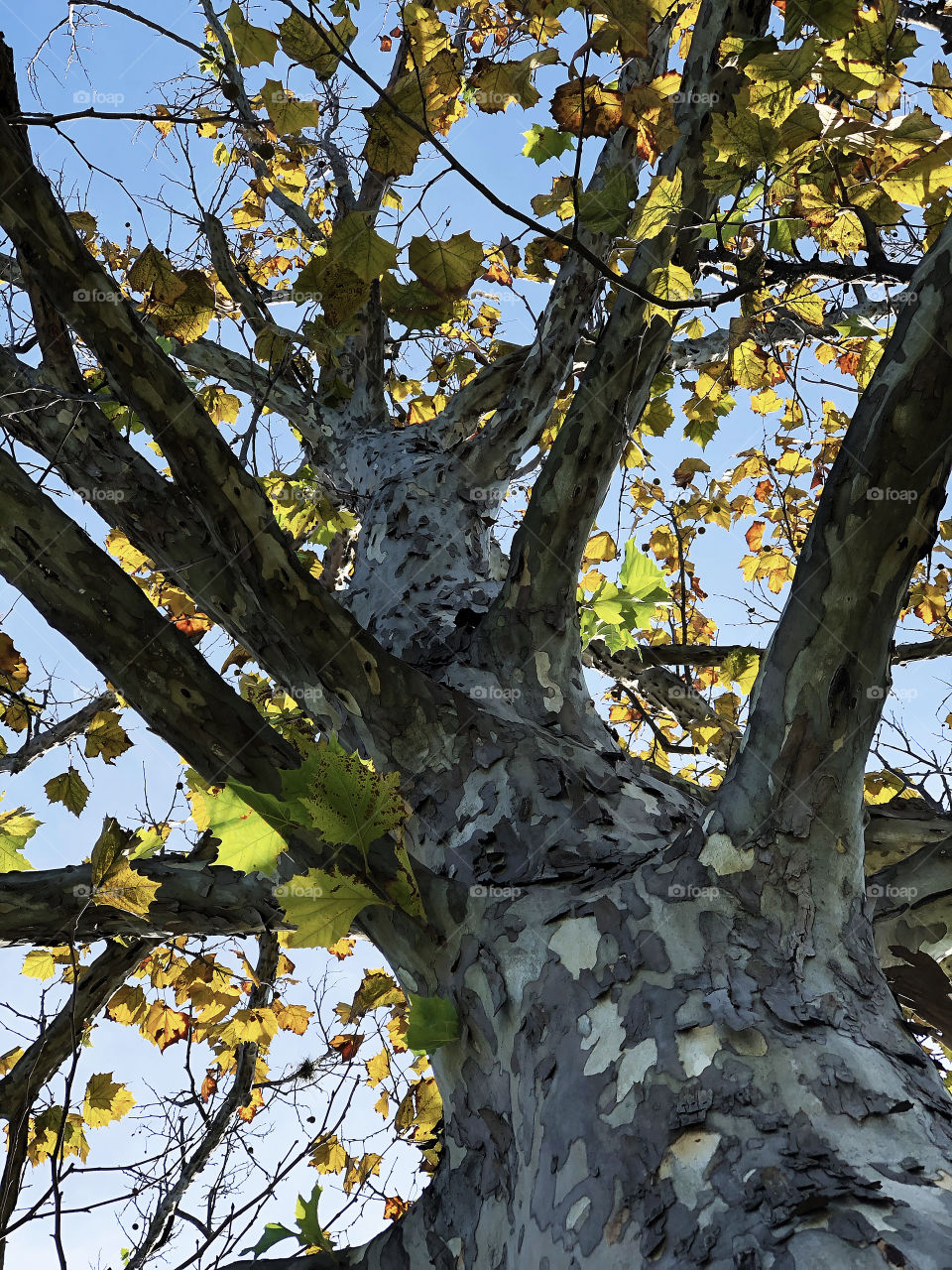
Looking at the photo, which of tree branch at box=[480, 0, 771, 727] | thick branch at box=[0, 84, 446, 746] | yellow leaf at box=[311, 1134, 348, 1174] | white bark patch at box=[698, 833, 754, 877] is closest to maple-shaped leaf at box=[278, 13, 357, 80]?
tree branch at box=[480, 0, 771, 727]

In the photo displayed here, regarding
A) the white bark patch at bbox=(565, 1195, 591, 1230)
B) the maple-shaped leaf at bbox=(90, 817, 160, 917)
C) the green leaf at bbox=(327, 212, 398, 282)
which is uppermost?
the green leaf at bbox=(327, 212, 398, 282)

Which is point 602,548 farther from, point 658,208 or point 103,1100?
point 103,1100

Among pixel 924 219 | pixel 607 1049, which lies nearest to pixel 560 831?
pixel 607 1049

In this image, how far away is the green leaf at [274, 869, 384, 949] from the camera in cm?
131

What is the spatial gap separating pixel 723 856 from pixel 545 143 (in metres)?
2.39

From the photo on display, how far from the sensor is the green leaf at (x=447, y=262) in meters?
2.05

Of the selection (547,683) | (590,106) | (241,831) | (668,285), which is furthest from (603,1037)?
(590,106)

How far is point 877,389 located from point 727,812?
2.12 ft

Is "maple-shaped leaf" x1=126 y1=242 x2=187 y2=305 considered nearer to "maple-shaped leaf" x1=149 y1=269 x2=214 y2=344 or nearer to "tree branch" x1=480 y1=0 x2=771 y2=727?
"maple-shaped leaf" x1=149 y1=269 x2=214 y2=344

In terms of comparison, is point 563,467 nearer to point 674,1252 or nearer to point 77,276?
point 77,276

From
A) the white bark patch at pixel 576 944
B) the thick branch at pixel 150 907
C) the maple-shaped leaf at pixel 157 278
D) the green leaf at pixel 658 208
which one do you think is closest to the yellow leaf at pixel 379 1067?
the thick branch at pixel 150 907

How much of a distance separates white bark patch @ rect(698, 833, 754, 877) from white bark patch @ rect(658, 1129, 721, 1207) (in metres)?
0.38

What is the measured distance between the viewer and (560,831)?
5.22ft

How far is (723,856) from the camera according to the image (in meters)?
1.30
